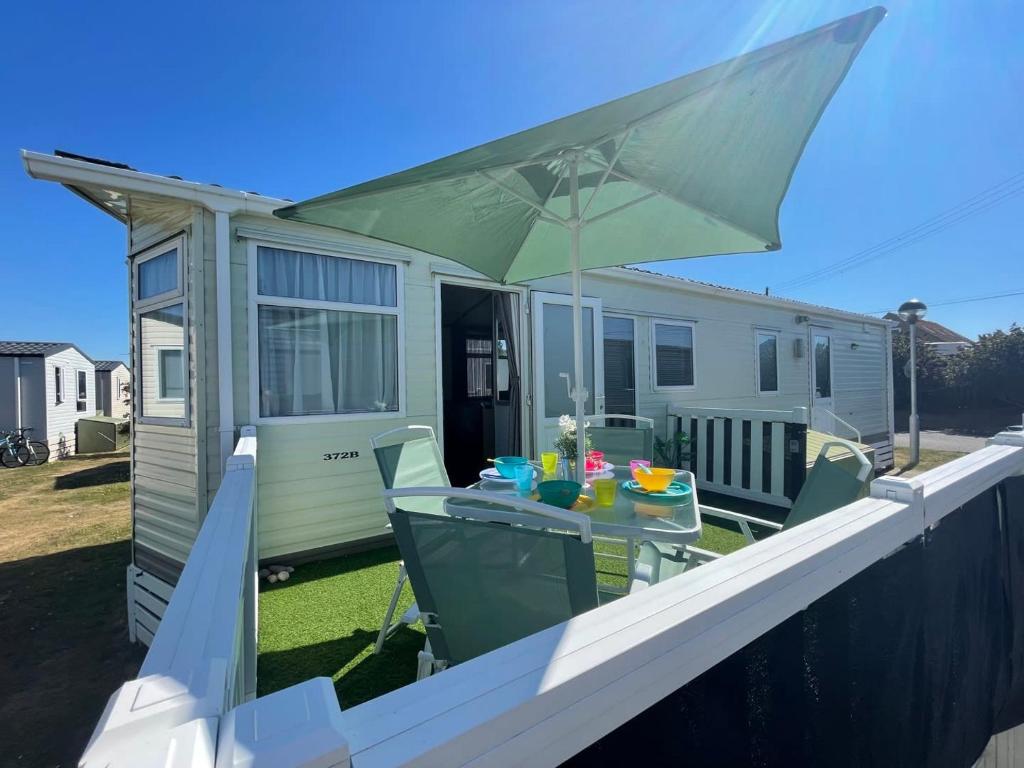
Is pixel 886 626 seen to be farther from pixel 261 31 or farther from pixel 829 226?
pixel 829 226

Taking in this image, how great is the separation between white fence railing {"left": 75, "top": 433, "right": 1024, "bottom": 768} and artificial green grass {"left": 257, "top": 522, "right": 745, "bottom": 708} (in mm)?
1491

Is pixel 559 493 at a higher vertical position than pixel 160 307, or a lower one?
lower

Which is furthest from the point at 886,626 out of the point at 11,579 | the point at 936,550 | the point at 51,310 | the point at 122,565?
the point at 51,310

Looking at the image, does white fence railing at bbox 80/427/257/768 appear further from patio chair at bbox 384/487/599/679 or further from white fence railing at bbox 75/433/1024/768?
patio chair at bbox 384/487/599/679

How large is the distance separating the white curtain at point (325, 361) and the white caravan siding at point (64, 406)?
12.5m

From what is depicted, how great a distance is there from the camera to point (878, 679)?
1176 mm

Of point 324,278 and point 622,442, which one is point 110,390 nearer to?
point 324,278

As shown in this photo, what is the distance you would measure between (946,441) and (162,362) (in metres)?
16.6

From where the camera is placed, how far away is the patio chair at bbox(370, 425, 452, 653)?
7.08ft

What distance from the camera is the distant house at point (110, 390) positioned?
17469mm

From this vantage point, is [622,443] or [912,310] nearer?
[622,443]

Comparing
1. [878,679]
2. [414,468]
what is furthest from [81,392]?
[878,679]

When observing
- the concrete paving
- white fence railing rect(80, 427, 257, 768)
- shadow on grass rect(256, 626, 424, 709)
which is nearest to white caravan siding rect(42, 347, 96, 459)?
shadow on grass rect(256, 626, 424, 709)

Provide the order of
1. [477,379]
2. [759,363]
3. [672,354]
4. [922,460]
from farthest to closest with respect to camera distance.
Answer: [922,460], [759,363], [477,379], [672,354]
